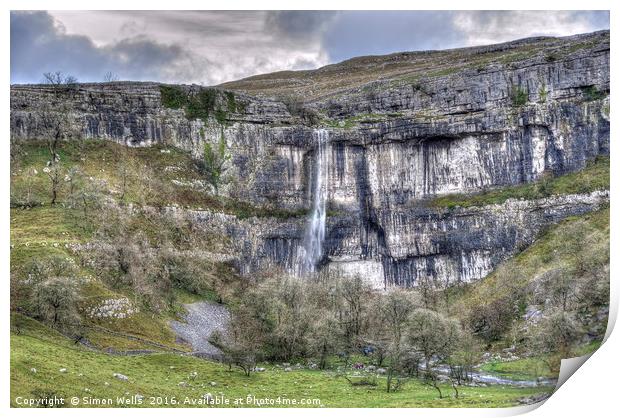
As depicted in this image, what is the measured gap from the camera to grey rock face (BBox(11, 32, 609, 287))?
130875 mm

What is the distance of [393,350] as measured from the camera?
8112 cm

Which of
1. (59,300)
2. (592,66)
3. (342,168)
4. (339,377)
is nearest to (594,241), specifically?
(339,377)

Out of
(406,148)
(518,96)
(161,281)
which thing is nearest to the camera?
(161,281)

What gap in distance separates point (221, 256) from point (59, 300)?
2076 inches

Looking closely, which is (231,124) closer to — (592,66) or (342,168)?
(342,168)

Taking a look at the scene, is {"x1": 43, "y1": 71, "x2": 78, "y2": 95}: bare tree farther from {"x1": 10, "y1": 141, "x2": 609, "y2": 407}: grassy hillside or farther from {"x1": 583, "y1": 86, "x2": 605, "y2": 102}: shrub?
{"x1": 583, "y1": 86, "x2": 605, "y2": 102}: shrub

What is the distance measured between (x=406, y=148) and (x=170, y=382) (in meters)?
84.1

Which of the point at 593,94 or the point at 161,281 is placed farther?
the point at 593,94

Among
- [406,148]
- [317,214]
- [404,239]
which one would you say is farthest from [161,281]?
[406,148]

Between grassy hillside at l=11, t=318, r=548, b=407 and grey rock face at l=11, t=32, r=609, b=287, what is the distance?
5518 cm

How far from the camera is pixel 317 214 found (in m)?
142

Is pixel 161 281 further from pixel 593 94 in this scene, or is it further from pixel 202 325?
pixel 593 94

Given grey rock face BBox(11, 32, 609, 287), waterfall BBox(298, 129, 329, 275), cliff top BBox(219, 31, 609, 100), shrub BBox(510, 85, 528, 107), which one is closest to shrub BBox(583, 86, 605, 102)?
grey rock face BBox(11, 32, 609, 287)

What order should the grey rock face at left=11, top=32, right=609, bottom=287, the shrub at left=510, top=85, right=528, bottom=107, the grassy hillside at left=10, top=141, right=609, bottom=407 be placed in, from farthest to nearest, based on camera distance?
the shrub at left=510, top=85, right=528, bottom=107
the grey rock face at left=11, top=32, right=609, bottom=287
the grassy hillside at left=10, top=141, right=609, bottom=407
